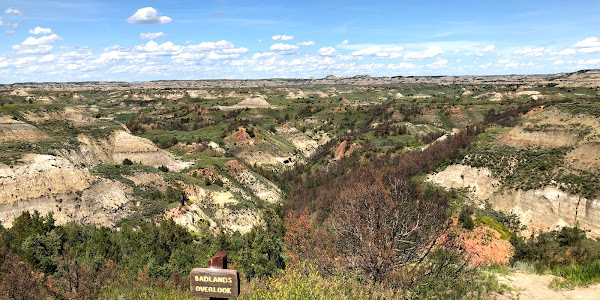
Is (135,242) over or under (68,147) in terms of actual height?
under

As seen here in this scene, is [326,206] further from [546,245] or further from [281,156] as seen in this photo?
[281,156]

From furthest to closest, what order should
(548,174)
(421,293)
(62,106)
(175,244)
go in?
(62,106)
(548,174)
(175,244)
(421,293)

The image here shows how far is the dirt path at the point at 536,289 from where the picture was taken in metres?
12.5

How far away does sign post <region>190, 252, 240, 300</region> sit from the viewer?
8.30 meters

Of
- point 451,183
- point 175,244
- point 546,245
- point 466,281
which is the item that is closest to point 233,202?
point 175,244

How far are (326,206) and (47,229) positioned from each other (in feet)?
120

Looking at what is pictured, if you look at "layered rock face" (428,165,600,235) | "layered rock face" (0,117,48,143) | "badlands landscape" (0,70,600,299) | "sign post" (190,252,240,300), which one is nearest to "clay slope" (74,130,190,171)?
"badlands landscape" (0,70,600,299)

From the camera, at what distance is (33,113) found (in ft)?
248

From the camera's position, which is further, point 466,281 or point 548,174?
point 548,174

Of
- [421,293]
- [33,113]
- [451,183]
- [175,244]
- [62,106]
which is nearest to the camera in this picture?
[421,293]

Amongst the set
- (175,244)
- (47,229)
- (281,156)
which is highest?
(47,229)

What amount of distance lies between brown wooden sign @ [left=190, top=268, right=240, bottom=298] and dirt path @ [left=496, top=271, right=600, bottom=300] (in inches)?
397

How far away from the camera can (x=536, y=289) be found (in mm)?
13688

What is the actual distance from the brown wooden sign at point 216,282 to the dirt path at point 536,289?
10077mm
